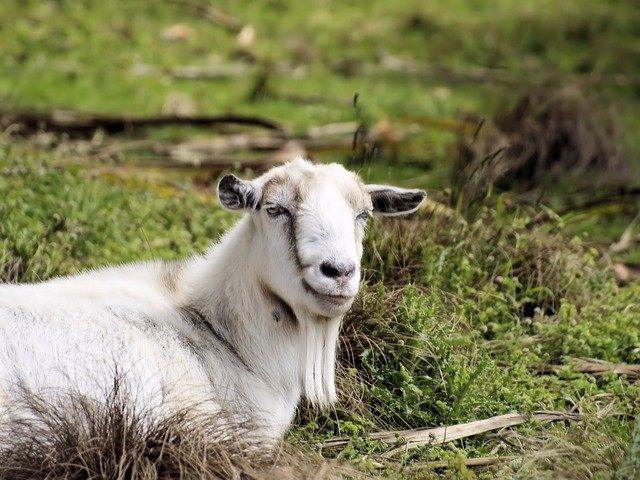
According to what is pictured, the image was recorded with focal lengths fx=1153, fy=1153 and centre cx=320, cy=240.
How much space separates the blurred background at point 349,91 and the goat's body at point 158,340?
180 centimetres

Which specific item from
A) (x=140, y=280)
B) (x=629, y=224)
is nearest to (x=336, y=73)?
(x=629, y=224)

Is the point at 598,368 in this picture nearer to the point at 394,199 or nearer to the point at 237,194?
the point at 394,199

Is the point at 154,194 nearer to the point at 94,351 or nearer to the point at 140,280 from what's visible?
the point at 140,280

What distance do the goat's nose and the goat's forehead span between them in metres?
0.42

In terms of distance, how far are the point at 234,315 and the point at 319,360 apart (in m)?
0.53

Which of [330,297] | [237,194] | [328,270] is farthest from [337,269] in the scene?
[237,194]

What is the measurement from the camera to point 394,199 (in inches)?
262

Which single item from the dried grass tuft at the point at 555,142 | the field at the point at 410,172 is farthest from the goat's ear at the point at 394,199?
the dried grass tuft at the point at 555,142

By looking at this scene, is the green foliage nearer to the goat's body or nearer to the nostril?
the goat's body

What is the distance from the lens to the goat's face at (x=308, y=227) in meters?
5.77

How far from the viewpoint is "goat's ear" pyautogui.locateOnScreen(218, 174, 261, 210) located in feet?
19.8

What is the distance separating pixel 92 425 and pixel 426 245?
3124mm

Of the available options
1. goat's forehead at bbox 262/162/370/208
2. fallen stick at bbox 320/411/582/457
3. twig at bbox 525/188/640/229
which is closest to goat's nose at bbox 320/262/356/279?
goat's forehead at bbox 262/162/370/208

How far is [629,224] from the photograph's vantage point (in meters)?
11.3
